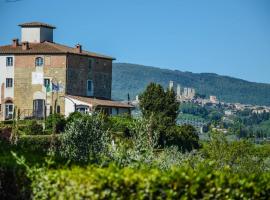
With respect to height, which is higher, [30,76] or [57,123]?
[30,76]

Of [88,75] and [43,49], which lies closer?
[43,49]

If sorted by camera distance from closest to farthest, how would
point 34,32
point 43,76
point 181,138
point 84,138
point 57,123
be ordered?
point 84,138
point 57,123
point 181,138
point 43,76
point 34,32

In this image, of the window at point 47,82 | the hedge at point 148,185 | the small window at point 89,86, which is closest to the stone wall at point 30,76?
the window at point 47,82

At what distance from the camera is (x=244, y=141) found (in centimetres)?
5166

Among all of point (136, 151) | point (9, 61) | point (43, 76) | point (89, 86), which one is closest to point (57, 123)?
point (43, 76)

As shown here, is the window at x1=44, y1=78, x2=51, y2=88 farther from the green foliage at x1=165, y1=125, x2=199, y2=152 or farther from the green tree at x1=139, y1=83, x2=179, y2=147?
the green foliage at x1=165, y1=125, x2=199, y2=152

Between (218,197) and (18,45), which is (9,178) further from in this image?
(18,45)

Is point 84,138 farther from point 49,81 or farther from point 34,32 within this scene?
point 34,32

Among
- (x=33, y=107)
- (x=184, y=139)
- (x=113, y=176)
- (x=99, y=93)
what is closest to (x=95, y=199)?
(x=113, y=176)

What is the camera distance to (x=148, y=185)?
26.8 ft

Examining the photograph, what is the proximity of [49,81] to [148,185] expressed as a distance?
79433 millimetres

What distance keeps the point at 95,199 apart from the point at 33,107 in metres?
78.3

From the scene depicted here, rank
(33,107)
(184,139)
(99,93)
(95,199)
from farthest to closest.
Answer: (99,93) < (33,107) < (184,139) < (95,199)

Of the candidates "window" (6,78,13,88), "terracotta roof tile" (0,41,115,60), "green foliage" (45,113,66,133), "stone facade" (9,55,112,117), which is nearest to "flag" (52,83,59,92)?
"stone facade" (9,55,112,117)
